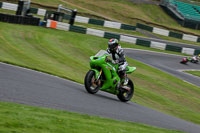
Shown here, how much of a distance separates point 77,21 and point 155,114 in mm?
27115

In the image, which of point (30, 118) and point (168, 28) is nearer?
point (30, 118)

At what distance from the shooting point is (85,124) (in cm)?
693

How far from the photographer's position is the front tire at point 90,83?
10.9m

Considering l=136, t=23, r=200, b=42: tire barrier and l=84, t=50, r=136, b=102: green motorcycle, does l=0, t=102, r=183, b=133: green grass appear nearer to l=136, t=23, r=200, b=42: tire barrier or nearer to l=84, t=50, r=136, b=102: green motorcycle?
l=84, t=50, r=136, b=102: green motorcycle

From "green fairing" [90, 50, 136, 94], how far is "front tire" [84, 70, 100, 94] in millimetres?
125

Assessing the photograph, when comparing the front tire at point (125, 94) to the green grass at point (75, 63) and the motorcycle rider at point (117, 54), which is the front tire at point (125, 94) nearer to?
the motorcycle rider at point (117, 54)

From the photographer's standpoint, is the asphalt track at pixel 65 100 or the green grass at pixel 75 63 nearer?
the asphalt track at pixel 65 100

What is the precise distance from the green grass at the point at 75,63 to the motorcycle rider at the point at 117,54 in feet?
6.68

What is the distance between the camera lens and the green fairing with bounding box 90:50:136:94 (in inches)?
435

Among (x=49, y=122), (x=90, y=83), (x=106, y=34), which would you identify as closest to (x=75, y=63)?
(x=90, y=83)

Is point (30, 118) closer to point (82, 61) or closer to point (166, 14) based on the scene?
point (82, 61)

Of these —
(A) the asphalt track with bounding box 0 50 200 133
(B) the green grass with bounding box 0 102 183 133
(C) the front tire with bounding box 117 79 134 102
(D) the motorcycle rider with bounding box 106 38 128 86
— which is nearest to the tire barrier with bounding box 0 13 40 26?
(A) the asphalt track with bounding box 0 50 200 133

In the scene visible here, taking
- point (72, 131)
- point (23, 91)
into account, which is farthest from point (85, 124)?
point (23, 91)

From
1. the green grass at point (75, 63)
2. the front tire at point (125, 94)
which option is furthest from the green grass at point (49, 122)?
the green grass at point (75, 63)
